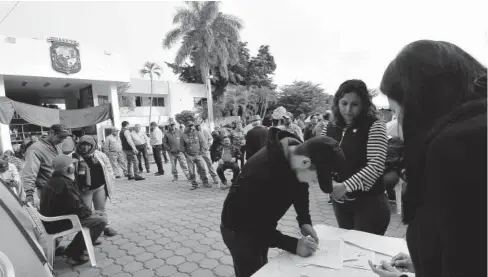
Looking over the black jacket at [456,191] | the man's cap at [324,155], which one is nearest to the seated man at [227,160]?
the man's cap at [324,155]

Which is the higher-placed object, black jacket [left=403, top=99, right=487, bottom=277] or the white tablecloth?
black jacket [left=403, top=99, right=487, bottom=277]

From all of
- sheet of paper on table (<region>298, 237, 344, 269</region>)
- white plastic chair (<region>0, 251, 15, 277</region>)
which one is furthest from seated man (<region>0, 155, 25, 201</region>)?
sheet of paper on table (<region>298, 237, 344, 269</region>)

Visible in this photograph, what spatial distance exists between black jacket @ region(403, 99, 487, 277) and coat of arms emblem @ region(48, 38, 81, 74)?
13.4m

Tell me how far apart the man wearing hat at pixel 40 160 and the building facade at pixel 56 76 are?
892cm

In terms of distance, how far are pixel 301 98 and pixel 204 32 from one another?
1351cm

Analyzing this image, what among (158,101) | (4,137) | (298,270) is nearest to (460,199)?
(298,270)

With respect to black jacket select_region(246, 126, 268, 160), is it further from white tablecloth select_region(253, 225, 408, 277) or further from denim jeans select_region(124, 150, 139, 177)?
denim jeans select_region(124, 150, 139, 177)

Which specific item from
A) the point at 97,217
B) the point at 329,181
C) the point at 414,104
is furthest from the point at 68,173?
Answer: the point at 414,104

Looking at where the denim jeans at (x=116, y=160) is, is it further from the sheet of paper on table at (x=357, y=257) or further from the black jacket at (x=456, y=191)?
the black jacket at (x=456, y=191)

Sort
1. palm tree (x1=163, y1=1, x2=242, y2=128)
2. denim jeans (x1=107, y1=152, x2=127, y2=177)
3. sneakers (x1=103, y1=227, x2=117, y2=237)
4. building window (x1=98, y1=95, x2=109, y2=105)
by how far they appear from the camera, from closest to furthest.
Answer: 1. sneakers (x1=103, y1=227, x2=117, y2=237)
2. denim jeans (x1=107, y1=152, x2=127, y2=177)
3. building window (x1=98, y1=95, x2=109, y2=105)
4. palm tree (x1=163, y1=1, x2=242, y2=128)

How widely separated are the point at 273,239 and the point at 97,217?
2.55 metres

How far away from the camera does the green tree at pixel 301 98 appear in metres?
28.5

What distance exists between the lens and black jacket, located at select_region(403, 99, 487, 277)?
589mm

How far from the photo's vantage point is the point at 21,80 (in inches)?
445
